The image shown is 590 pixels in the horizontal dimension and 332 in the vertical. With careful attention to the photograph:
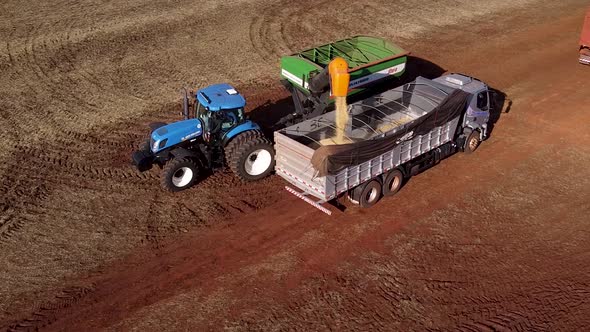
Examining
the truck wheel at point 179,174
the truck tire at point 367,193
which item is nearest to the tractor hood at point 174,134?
the truck wheel at point 179,174

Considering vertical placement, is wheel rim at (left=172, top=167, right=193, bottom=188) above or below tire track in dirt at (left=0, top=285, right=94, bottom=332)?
above

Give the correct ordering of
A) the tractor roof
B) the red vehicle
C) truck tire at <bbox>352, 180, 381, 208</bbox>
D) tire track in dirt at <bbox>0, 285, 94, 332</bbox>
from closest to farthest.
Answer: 1. tire track in dirt at <bbox>0, 285, 94, 332</bbox>
2. truck tire at <bbox>352, 180, 381, 208</bbox>
3. the tractor roof
4. the red vehicle

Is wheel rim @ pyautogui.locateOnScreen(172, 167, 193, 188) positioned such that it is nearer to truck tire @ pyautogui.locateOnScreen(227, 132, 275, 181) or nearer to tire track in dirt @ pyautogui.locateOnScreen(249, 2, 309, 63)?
truck tire @ pyautogui.locateOnScreen(227, 132, 275, 181)

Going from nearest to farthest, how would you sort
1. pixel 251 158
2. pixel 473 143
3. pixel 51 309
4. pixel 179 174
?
pixel 51 309 → pixel 179 174 → pixel 251 158 → pixel 473 143

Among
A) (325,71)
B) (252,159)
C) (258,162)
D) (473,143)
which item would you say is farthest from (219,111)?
(473,143)

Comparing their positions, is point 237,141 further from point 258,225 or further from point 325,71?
point 325,71

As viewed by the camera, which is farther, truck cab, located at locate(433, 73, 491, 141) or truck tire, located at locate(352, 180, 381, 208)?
truck cab, located at locate(433, 73, 491, 141)

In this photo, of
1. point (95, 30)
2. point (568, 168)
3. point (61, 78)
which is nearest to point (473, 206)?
point (568, 168)

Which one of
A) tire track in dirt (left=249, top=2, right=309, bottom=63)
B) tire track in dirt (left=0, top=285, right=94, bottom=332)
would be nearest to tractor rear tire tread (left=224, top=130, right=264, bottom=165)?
tire track in dirt (left=0, top=285, right=94, bottom=332)
